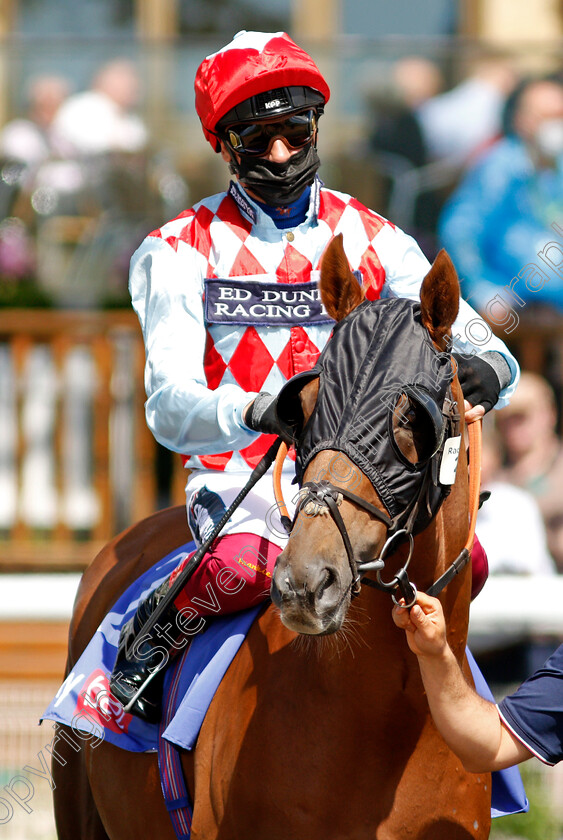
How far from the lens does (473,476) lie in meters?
2.27

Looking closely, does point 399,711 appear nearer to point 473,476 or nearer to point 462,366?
point 473,476

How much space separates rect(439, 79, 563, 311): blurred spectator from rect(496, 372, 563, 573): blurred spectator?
55cm

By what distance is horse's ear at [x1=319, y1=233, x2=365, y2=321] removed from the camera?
85.0 inches

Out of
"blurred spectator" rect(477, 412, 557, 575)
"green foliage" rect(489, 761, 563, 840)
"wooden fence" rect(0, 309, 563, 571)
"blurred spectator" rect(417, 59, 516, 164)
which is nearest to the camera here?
"green foliage" rect(489, 761, 563, 840)

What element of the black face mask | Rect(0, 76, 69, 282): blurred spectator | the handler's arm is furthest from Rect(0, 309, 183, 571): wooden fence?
Answer: the handler's arm

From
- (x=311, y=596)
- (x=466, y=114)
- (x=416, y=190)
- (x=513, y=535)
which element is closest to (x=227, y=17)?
(x=466, y=114)

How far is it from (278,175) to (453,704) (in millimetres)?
1338

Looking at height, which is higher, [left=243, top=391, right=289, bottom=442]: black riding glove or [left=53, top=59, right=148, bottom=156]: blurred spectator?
[left=243, top=391, right=289, bottom=442]: black riding glove

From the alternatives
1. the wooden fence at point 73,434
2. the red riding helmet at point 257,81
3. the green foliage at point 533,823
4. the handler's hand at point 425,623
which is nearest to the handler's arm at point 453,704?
Answer: the handler's hand at point 425,623

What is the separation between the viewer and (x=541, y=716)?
7.57 ft

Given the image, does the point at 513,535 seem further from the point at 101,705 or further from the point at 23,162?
the point at 23,162

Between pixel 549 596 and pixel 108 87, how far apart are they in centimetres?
397

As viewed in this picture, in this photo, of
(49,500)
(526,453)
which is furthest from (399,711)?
(49,500)

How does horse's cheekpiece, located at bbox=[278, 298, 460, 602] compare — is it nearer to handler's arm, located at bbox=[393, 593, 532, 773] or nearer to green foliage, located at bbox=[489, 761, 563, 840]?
handler's arm, located at bbox=[393, 593, 532, 773]
